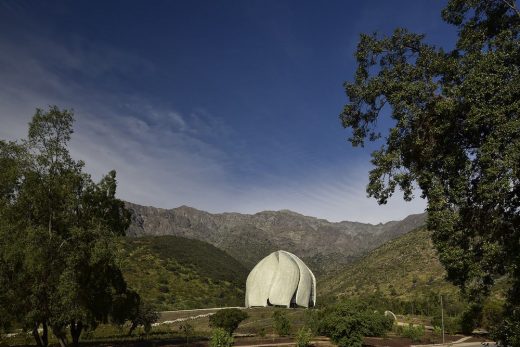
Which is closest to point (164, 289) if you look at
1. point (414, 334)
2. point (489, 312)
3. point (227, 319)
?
point (227, 319)

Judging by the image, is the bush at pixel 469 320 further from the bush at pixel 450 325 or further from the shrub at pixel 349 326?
the shrub at pixel 349 326

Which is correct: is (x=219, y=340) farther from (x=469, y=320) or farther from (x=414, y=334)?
(x=469, y=320)

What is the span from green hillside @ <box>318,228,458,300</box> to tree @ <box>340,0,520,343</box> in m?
51.5

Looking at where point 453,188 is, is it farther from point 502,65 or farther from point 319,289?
point 319,289

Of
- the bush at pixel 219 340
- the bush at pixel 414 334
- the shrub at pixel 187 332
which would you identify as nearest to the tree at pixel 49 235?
the bush at pixel 219 340

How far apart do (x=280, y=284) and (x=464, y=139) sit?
43973mm

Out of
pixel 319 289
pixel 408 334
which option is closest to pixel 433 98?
pixel 408 334

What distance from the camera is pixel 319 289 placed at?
91000 mm

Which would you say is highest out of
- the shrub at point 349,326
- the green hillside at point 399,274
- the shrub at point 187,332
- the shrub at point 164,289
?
the green hillside at point 399,274

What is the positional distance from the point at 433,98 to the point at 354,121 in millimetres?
3117

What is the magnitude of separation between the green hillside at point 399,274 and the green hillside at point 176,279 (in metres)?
18.5

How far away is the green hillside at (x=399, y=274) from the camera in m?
63.6

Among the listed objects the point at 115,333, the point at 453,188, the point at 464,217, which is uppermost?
the point at 453,188

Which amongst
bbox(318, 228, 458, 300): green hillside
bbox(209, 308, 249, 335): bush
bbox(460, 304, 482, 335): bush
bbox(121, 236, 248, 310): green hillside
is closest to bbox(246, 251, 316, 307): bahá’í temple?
bbox(121, 236, 248, 310): green hillside
